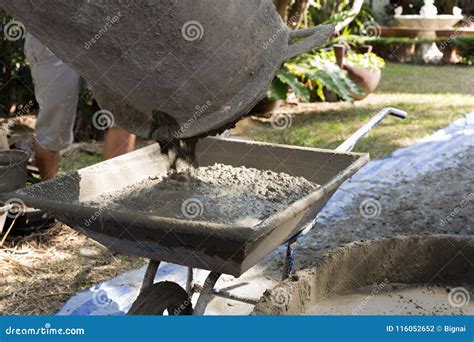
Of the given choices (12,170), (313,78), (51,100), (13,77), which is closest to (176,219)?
(12,170)

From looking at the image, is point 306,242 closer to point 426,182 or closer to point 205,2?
point 426,182

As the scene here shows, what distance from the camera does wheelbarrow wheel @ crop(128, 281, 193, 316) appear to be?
167 cm

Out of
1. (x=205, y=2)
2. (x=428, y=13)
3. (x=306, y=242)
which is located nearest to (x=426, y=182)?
(x=306, y=242)

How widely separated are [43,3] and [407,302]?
1.21 meters

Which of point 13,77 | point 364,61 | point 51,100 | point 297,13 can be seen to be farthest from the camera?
point 364,61

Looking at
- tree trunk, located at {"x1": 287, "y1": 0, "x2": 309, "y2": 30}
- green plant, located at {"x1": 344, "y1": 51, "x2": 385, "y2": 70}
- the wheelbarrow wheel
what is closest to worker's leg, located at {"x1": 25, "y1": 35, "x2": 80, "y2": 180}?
the wheelbarrow wheel

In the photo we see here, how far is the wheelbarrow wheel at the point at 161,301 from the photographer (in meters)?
1.67

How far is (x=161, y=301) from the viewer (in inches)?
66.6

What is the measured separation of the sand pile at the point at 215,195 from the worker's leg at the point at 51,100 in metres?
1.31

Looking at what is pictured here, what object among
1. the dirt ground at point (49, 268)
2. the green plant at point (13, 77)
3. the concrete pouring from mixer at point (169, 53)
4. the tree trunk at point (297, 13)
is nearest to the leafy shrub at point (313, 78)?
the tree trunk at point (297, 13)

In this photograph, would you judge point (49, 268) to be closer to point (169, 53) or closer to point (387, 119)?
point (169, 53)

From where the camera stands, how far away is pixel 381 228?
334 cm

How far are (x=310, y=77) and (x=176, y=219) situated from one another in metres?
4.35

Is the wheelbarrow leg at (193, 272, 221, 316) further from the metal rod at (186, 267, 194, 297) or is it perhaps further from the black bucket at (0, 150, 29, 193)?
the black bucket at (0, 150, 29, 193)
